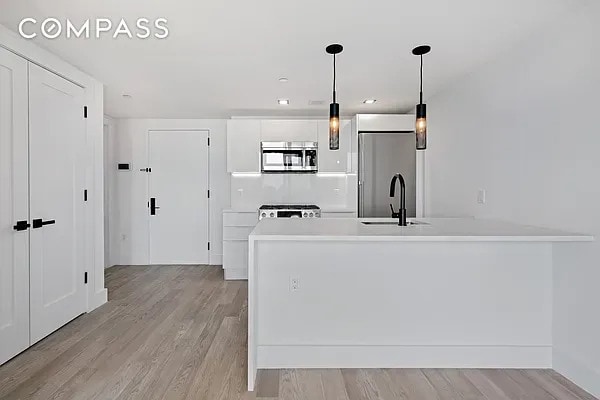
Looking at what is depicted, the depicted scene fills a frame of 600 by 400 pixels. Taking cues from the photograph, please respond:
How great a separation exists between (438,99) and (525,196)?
1878 mm

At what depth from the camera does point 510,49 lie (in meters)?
2.96

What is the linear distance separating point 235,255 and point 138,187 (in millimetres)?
2062

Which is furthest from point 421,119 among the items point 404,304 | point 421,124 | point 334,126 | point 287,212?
point 287,212

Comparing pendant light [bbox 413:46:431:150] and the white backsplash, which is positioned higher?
pendant light [bbox 413:46:431:150]

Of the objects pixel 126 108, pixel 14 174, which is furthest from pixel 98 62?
pixel 126 108

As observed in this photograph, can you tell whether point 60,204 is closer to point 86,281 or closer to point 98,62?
point 86,281

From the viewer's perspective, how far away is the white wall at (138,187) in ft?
19.8

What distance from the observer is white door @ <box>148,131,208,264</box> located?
6062 millimetres

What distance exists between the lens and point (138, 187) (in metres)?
6.05

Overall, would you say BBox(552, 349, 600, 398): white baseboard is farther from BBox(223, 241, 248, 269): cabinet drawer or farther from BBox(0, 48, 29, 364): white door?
BBox(0, 48, 29, 364): white door

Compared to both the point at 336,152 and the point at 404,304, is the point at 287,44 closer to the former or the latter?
the point at 404,304

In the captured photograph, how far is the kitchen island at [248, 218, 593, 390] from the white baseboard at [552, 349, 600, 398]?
0.27ft

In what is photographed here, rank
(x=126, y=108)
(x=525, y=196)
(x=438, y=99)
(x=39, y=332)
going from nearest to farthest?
(x=525, y=196)
(x=39, y=332)
(x=438, y=99)
(x=126, y=108)

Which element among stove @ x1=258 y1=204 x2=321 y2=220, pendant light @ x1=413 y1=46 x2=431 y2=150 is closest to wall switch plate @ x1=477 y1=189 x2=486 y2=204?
pendant light @ x1=413 y1=46 x2=431 y2=150
